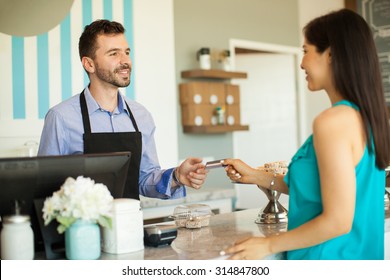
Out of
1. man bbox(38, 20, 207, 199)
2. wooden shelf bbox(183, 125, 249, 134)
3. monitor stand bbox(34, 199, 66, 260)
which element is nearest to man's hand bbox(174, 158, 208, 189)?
man bbox(38, 20, 207, 199)

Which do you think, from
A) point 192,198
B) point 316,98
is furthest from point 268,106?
point 192,198

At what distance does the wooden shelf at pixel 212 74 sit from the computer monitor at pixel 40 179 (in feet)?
10.8

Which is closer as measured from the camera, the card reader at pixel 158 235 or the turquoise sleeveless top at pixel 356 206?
the turquoise sleeveless top at pixel 356 206

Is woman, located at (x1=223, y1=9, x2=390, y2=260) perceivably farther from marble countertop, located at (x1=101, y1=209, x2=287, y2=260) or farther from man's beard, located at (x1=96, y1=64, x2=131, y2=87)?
man's beard, located at (x1=96, y1=64, x2=131, y2=87)

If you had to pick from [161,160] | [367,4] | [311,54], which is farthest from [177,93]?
[311,54]

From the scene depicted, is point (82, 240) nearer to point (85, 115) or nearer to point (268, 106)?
point (85, 115)

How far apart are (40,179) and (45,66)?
242 cm

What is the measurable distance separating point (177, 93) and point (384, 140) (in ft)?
11.3

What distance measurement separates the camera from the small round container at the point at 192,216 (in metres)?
2.10

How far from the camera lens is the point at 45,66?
12.5 feet

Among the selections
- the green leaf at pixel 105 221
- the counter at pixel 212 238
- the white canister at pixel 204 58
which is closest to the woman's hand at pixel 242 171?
the counter at pixel 212 238

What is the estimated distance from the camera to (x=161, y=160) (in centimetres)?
441

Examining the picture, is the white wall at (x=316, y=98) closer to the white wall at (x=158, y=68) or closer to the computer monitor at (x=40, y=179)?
the white wall at (x=158, y=68)

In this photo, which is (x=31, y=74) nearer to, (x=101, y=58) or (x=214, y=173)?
(x=101, y=58)
